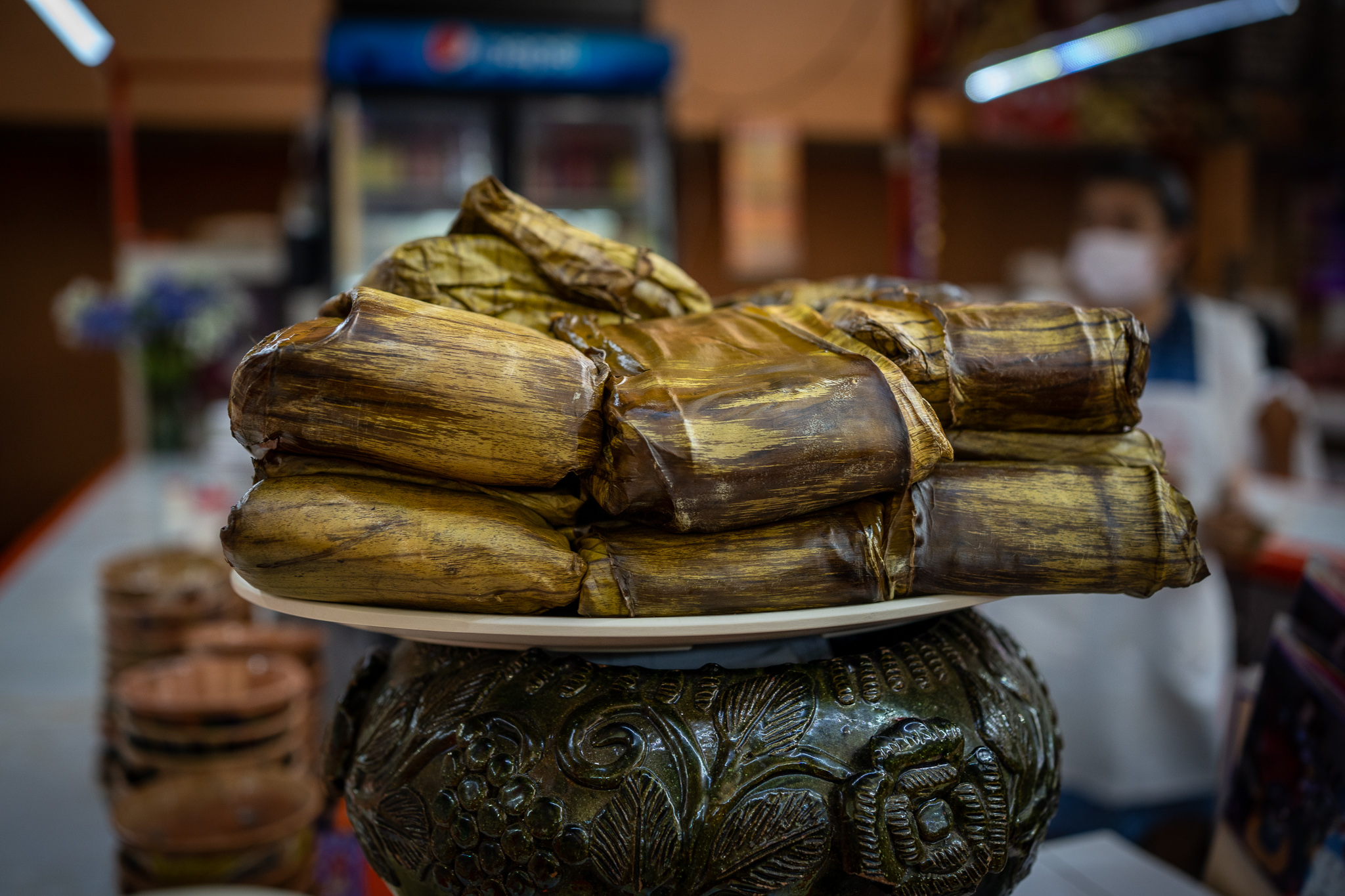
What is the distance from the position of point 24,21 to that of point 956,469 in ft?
3.94

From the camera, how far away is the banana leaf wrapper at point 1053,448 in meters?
0.68

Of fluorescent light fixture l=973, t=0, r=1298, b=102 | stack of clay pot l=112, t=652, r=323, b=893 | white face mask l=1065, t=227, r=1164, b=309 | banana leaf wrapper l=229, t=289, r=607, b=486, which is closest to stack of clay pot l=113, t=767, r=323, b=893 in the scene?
stack of clay pot l=112, t=652, r=323, b=893

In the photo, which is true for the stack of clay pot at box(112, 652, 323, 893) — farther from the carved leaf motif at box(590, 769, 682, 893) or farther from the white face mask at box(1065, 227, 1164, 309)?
the white face mask at box(1065, 227, 1164, 309)

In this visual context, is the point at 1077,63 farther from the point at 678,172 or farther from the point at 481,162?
the point at 678,172

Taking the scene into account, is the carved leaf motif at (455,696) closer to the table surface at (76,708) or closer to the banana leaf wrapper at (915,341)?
the banana leaf wrapper at (915,341)

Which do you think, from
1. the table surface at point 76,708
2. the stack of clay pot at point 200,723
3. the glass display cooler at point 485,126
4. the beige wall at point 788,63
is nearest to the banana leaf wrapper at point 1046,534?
the table surface at point 76,708

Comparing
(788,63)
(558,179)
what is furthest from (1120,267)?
(788,63)

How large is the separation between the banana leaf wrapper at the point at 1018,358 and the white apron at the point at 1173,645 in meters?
1.91

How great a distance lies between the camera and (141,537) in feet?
9.96

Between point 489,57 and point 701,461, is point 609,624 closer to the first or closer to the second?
point 701,461

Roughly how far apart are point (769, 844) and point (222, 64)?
5.22 metres

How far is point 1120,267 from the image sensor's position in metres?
2.38

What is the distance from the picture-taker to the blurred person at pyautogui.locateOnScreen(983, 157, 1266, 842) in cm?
240

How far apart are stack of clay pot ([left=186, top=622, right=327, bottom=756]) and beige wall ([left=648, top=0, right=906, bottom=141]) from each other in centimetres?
429
